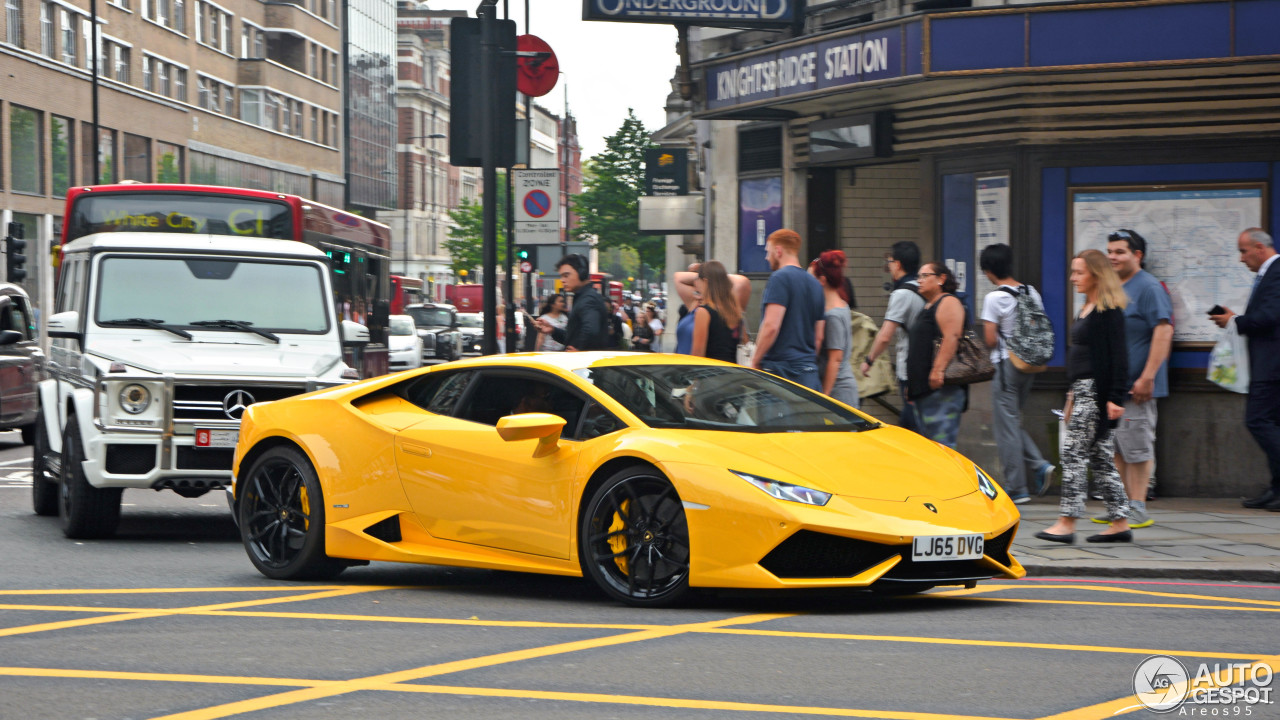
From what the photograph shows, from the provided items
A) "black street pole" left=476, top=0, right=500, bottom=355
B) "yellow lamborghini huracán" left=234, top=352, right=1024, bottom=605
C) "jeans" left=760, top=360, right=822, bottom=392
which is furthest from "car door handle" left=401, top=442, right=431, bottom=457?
"black street pole" left=476, top=0, right=500, bottom=355

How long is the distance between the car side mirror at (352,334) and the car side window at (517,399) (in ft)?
11.5

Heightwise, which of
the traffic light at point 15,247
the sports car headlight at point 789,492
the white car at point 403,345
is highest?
the traffic light at point 15,247

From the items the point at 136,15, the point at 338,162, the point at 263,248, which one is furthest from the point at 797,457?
the point at 338,162

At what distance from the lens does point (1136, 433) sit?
9.90 metres

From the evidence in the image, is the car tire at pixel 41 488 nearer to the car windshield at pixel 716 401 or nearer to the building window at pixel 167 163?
the car windshield at pixel 716 401

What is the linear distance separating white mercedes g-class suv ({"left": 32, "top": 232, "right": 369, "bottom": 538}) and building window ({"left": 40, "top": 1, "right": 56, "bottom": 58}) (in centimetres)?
4064

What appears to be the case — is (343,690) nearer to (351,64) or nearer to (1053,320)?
(1053,320)

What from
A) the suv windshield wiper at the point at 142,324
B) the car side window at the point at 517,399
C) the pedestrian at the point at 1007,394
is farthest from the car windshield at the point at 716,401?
the suv windshield wiper at the point at 142,324

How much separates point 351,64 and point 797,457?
84924mm

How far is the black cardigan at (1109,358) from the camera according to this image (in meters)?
8.85

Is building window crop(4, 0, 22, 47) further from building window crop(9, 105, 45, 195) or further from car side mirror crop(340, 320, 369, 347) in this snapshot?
car side mirror crop(340, 320, 369, 347)

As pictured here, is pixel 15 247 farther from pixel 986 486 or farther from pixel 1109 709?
pixel 1109 709

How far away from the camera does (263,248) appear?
37.8 feet

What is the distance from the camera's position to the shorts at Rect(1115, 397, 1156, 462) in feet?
32.4
